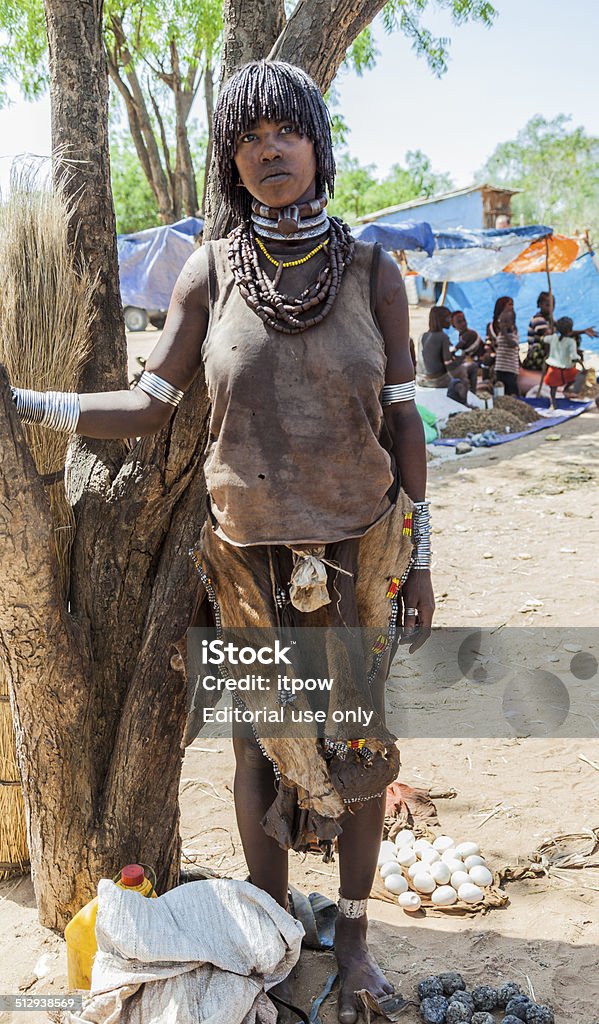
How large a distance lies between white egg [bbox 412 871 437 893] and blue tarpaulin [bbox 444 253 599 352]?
1200 cm

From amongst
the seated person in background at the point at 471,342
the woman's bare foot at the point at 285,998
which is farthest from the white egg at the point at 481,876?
the seated person in background at the point at 471,342

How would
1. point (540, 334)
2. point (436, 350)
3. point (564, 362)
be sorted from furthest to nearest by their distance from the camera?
point (540, 334) < point (564, 362) < point (436, 350)

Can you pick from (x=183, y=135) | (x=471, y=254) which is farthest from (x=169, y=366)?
(x=183, y=135)

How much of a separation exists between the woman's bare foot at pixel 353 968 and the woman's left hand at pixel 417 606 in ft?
2.32

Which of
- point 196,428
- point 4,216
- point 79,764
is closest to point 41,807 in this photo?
point 79,764

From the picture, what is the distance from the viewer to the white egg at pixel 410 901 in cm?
242

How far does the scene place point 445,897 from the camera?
7.95 feet

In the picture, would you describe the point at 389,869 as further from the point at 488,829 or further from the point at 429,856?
the point at 488,829

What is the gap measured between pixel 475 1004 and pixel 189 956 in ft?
2.27

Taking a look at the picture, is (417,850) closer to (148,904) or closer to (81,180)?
(148,904)

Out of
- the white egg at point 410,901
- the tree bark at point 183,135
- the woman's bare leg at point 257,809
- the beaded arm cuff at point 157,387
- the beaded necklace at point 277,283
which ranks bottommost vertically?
the white egg at point 410,901

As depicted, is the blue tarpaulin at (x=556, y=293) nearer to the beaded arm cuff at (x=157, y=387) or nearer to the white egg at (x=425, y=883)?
the white egg at (x=425, y=883)

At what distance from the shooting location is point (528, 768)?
3.12 meters

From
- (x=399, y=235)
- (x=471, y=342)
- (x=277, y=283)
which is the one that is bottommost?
(x=277, y=283)
